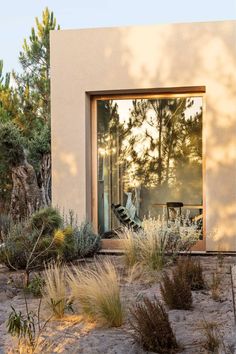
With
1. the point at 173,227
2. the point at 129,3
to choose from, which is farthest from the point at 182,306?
the point at 129,3

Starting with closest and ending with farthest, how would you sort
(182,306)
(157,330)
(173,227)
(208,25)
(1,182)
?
(157,330) < (182,306) < (173,227) < (208,25) < (1,182)

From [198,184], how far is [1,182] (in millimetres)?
10231

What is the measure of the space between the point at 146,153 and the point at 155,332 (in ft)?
18.1

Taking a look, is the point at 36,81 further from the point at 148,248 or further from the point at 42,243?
the point at 42,243

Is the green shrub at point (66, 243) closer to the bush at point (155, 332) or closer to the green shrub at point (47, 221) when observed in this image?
the green shrub at point (47, 221)

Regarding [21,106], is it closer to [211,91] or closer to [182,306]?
[211,91]

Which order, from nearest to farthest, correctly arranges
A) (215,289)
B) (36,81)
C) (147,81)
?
(215,289) → (147,81) → (36,81)

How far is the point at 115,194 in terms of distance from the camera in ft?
28.3

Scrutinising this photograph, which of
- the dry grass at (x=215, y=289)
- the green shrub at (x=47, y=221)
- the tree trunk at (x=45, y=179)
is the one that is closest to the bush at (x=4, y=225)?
the green shrub at (x=47, y=221)

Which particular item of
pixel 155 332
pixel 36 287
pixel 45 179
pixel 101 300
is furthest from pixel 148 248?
pixel 45 179

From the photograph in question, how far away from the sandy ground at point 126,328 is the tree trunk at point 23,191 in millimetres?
6263

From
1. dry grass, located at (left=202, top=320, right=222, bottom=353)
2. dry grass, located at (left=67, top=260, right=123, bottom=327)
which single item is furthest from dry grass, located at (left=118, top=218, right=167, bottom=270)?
dry grass, located at (left=202, top=320, right=222, bottom=353)

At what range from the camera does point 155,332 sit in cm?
331

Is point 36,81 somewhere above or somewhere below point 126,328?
above
